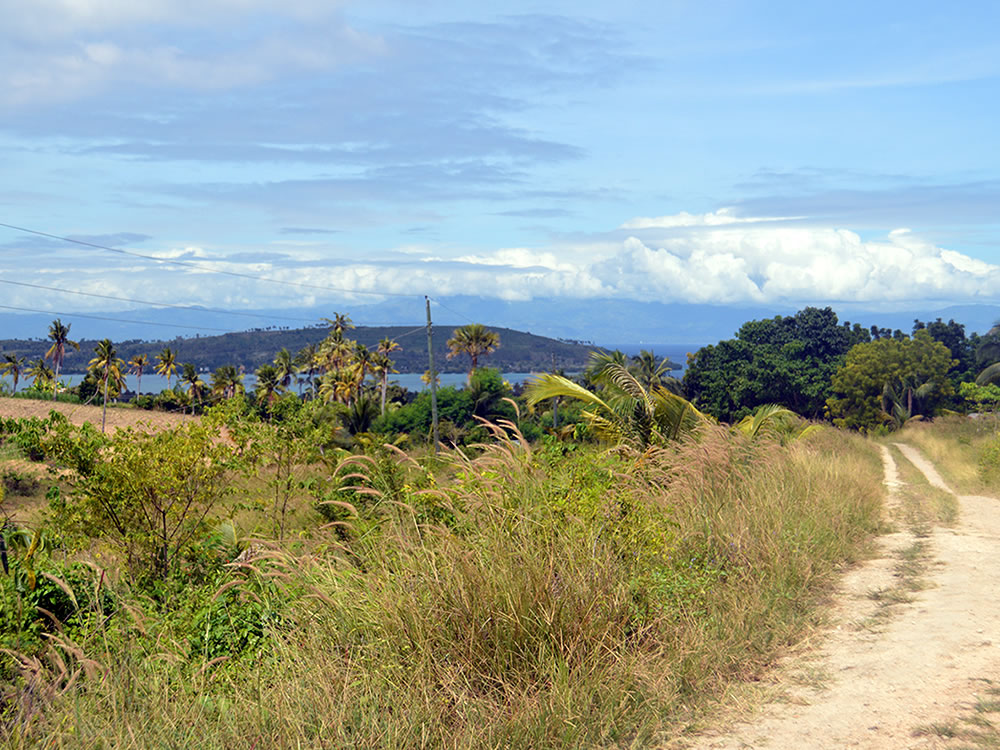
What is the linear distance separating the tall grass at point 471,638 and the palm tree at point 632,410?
5926mm

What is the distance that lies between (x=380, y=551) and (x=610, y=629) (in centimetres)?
176

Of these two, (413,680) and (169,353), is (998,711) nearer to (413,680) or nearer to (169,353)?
(413,680)

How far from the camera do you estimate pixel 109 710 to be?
4430mm

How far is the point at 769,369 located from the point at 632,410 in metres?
64.8

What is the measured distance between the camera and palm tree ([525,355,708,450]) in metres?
13.9

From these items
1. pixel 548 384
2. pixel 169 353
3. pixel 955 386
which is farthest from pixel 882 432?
pixel 169 353

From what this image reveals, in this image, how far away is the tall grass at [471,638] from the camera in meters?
4.24

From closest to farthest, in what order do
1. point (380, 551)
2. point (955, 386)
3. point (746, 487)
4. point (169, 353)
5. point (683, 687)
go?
point (683, 687), point (380, 551), point (746, 487), point (955, 386), point (169, 353)

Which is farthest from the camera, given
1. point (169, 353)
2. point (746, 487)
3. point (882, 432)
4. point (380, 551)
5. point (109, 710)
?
point (169, 353)

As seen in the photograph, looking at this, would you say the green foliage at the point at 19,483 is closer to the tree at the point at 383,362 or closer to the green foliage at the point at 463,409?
the green foliage at the point at 463,409

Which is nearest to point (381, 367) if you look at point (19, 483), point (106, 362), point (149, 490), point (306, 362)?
point (306, 362)

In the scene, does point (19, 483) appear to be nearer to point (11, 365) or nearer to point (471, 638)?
point (471, 638)

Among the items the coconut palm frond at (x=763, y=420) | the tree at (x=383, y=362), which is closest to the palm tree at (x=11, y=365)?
the tree at (x=383, y=362)

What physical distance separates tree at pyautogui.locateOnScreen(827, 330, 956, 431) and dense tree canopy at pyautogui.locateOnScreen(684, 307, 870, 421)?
7.51 metres
